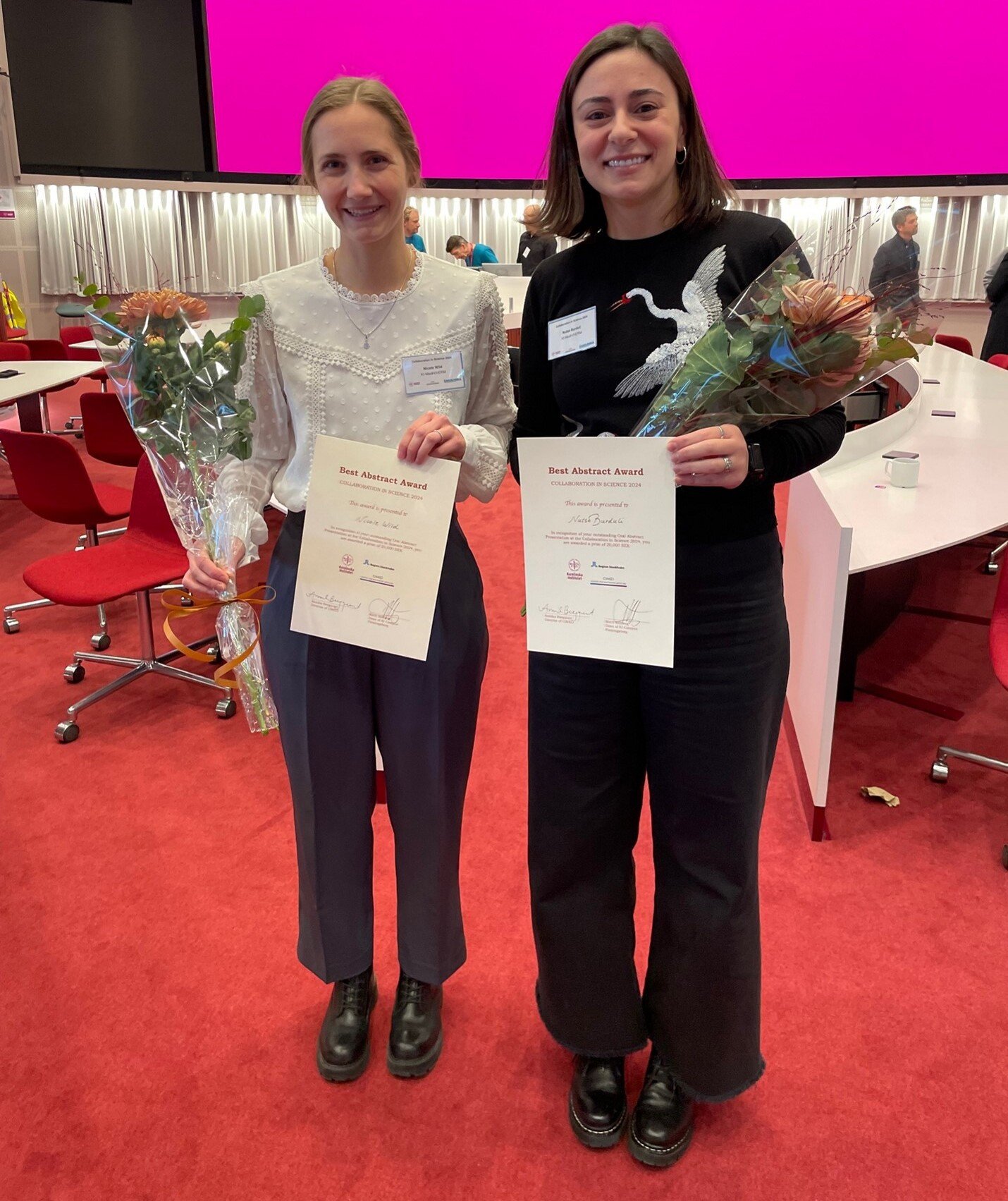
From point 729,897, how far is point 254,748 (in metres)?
2.10

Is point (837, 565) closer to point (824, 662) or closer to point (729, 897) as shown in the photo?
point (824, 662)

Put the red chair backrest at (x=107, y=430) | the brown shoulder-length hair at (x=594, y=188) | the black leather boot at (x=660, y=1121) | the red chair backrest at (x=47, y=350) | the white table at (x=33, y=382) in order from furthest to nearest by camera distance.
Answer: the red chair backrest at (x=47, y=350) → the white table at (x=33, y=382) → the red chair backrest at (x=107, y=430) → the black leather boot at (x=660, y=1121) → the brown shoulder-length hair at (x=594, y=188)

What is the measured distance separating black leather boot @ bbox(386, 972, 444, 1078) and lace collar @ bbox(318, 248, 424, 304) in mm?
1337

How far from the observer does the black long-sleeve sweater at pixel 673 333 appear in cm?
135

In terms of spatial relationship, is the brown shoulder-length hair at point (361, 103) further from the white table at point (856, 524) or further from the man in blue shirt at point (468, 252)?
the man in blue shirt at point (468, 252)

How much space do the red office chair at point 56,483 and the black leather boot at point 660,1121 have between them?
2788 mm

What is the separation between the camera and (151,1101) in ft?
6.07

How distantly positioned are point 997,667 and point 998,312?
5.56 metres

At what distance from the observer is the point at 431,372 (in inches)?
61.9

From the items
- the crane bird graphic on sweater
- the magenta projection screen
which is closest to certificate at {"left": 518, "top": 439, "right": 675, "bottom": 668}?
the crane bird graphic on sweater

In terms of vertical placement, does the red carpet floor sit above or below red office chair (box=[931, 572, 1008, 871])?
below
